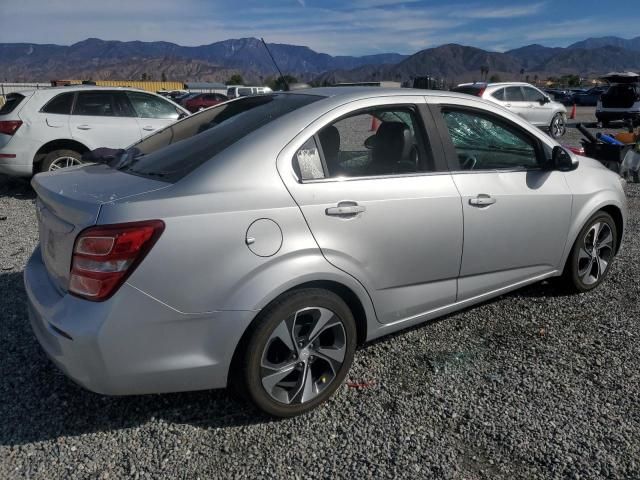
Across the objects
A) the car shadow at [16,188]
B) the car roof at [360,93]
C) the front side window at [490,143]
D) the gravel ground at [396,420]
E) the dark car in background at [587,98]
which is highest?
the car roof at [360,93]

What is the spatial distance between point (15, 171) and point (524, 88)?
45.3 feet

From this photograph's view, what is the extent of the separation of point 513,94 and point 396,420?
1495 centimetres

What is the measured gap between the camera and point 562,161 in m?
3.66

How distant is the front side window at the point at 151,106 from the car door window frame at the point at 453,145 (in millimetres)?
6444

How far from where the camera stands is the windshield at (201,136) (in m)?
2.64

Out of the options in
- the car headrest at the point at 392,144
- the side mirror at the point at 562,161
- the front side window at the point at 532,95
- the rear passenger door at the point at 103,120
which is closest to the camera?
the car headrest at the point at 392,144

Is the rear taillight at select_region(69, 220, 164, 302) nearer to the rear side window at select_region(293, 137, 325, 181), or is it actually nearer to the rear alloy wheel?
the rear side window at select_region(293, 137, 325, 181)

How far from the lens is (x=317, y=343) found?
2.71 meters

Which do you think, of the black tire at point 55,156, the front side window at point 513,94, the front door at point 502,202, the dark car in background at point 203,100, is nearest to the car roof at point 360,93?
the front door at point 502,202

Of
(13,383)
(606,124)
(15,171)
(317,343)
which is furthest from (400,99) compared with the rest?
(606,124)

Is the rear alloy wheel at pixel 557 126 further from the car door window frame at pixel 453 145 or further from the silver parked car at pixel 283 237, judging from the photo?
the silver parked car at pixel 283 237

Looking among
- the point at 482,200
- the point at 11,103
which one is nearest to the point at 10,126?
the point at 11,103

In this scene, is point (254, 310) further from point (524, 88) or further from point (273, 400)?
point (524, 88)

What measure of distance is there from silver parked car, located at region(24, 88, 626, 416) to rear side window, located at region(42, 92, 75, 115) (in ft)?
17.5
